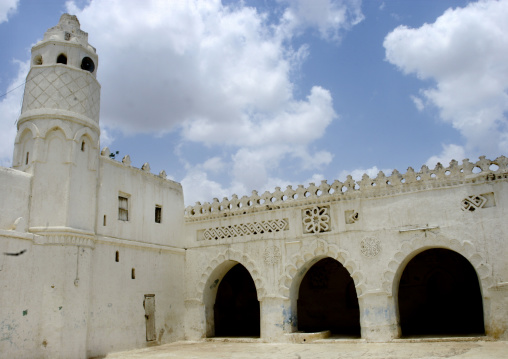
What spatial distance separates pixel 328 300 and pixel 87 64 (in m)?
12.2

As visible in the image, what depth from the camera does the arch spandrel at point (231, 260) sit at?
14.5m

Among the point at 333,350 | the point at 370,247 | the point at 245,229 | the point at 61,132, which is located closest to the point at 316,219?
the point at 370,247

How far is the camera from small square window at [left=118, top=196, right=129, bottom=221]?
14164 millimetres

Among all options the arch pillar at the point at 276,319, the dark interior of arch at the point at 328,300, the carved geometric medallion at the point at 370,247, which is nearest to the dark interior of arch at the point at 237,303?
the dark interior of arch at the point at 328,300

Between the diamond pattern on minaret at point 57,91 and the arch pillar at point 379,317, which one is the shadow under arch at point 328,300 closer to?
the arch pillar at point 379,317

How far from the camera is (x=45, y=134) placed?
12203 mm

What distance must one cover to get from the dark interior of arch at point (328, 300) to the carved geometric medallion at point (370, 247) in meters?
4.37

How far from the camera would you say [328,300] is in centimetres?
1775

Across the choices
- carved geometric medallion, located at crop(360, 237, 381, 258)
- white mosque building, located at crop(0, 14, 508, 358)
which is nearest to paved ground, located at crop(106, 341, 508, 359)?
white mosque building, located at crop(0, 14, 508, 358)

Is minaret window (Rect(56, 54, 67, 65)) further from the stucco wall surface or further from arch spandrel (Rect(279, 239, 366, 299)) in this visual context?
arch spandrel (Rect(279, 239, 366, 299))

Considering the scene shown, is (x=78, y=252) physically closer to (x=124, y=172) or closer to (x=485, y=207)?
(x=124, y=172)

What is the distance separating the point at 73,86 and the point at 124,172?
10.0ft

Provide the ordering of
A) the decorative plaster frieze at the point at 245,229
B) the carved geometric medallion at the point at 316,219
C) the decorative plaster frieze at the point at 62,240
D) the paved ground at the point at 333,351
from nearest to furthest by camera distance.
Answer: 1. the paved ground at the point at 333,351
2. the decorative plaster frieze at the point at 62,240
3. the carved geometric medallion at the point at 316,219
4. the decorative plaster frieze at the point at 245,229

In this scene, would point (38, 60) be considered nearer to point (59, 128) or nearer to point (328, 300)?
point (59, 128)
